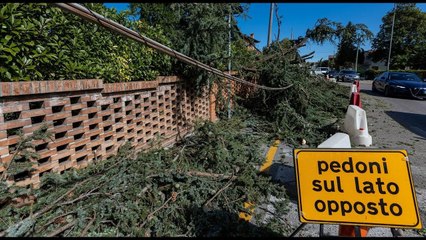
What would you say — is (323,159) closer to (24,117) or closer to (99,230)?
(99,230)

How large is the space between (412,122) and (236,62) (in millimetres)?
5744

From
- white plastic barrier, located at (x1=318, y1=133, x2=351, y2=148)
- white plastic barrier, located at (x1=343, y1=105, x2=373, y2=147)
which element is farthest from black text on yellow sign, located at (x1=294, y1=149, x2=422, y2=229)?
white plastic barrier, located at (x1=343, y1=105, x2=373, y2=147)

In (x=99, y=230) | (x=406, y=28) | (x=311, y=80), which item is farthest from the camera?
(x=406, y=28)

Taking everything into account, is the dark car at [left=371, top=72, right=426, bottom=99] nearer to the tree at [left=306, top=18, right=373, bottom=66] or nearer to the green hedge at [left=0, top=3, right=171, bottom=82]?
the tree at [left=306, top=18, right=373, bottom=66]

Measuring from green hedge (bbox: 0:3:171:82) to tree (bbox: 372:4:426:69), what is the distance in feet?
164

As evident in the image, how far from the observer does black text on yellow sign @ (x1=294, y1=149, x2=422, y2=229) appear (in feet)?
6.07

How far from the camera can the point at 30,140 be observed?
95.3 inches

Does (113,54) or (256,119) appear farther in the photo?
(256,119)

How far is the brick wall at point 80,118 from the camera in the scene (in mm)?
2434

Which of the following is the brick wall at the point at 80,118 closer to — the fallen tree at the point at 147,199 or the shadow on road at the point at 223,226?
the fallen tree at the point at 147,199

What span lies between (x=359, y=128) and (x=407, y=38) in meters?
56.8

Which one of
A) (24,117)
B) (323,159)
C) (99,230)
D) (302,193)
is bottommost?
(99,230)

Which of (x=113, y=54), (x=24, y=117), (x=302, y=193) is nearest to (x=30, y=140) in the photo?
(x=24, y=117)

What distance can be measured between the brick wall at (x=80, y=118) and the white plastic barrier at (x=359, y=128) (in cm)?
367
